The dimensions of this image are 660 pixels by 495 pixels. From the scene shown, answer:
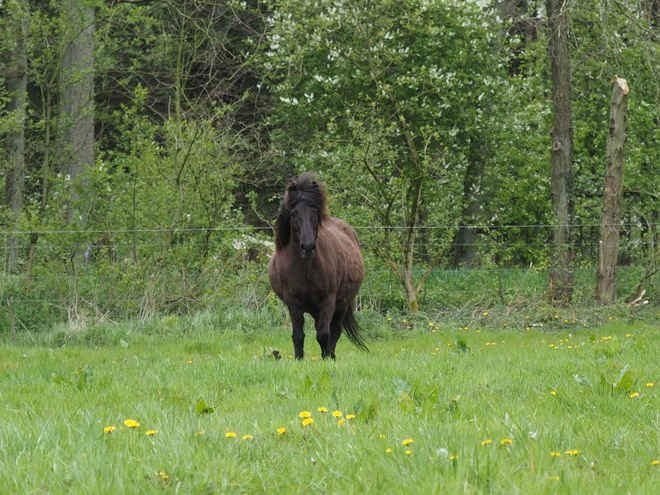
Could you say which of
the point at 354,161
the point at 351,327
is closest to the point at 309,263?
the point at 351,327

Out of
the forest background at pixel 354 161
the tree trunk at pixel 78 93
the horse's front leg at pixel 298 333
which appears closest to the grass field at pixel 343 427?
the horse's front leg at pixel 298 333

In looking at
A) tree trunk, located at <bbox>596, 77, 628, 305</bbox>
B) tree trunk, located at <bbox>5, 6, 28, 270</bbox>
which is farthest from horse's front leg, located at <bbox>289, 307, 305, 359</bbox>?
tree trunk, located at <bbox>596, 77, 628, 305</bbox>

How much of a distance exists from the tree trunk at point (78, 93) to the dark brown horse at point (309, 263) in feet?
20.0

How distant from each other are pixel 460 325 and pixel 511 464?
10.5 m

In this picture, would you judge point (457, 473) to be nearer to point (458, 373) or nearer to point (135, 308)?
point (458, 373)

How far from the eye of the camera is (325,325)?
9281mm

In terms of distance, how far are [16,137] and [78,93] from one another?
190cm

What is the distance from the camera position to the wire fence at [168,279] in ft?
44.5

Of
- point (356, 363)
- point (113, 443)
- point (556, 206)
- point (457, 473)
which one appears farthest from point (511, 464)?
point (556, 206)

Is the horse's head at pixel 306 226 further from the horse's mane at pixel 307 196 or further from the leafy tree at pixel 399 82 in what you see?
the leafy tree at pixel 399 82

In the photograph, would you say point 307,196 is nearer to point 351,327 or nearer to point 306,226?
point 306,226

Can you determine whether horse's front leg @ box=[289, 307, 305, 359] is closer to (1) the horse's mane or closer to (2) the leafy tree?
(1) the horse's mane

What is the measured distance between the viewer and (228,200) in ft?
51.0

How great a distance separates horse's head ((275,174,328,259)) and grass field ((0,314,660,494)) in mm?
1706
